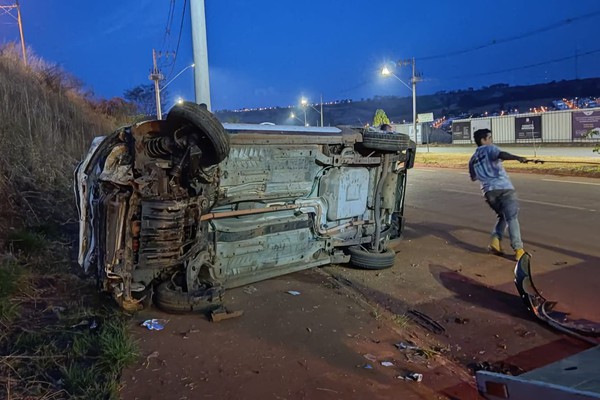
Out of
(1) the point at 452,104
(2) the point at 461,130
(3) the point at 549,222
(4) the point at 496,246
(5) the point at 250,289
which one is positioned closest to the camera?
(5) the point at 250,289

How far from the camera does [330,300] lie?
491 cm

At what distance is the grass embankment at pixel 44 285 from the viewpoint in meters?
3.18

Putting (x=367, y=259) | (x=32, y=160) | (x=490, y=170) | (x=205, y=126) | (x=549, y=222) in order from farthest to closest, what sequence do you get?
(x=549, y=222), (x=32, y=160), (x=490, y=170), (x=367, y=259), (x=205, y=126)

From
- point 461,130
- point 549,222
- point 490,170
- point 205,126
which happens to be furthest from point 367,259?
point 461,130

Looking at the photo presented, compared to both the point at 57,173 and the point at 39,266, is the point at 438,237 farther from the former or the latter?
the point at 57,173

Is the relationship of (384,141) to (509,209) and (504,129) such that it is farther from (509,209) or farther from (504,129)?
(504,129)

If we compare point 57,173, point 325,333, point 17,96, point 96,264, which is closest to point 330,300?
point 325,333

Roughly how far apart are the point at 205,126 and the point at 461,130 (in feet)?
148

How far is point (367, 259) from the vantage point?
5.91 metres

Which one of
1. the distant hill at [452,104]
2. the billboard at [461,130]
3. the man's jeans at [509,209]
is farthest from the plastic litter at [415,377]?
the distant hill at [452,104]

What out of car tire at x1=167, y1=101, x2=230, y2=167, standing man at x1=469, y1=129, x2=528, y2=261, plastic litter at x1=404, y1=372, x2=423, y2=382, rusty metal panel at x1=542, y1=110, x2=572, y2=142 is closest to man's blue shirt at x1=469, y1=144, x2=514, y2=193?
standing man at x1=469, y1=129, x2=528, y2=261

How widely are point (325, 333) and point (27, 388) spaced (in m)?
2.15

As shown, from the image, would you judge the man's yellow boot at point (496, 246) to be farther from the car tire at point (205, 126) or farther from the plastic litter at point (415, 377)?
the car tire at point (205, 126)

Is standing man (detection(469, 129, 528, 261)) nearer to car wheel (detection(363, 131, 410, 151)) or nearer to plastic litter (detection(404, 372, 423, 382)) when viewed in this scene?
car wheel (detection(363, 131, 410, 151))
